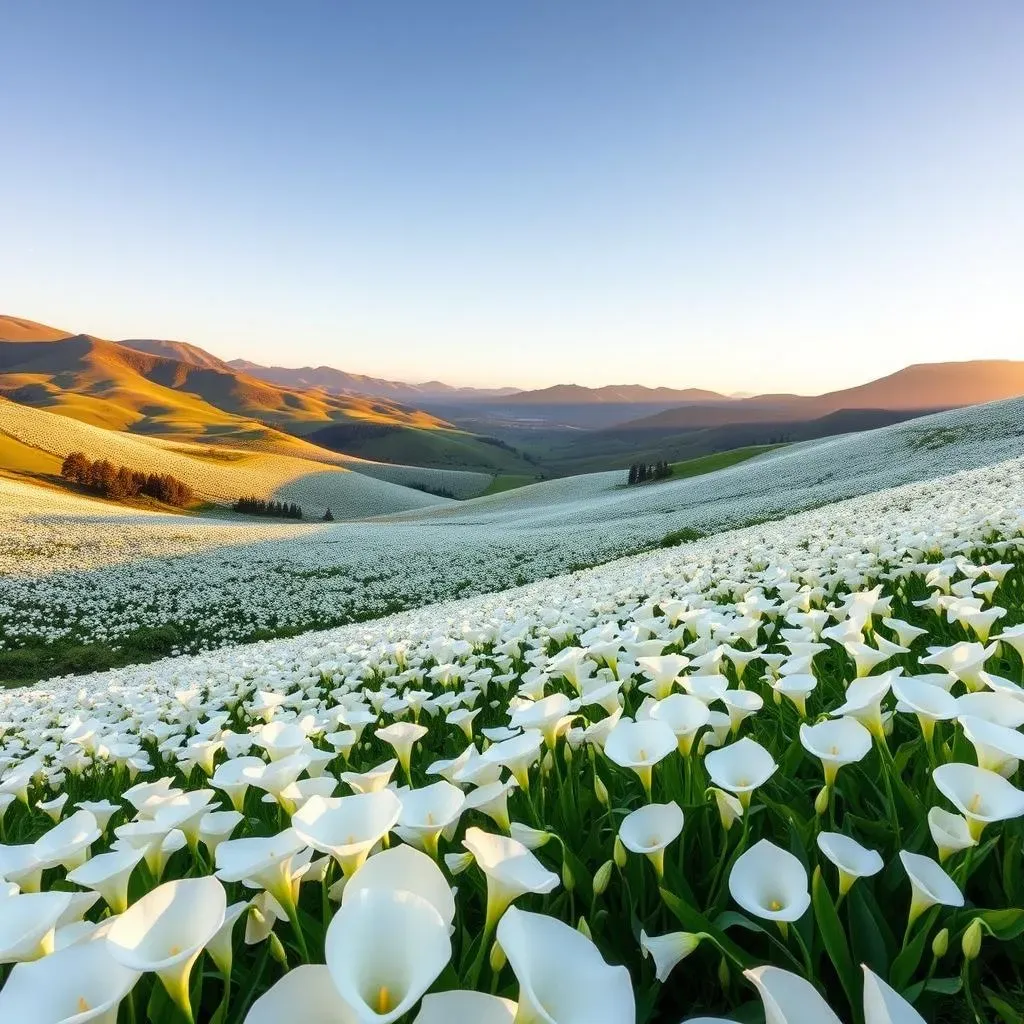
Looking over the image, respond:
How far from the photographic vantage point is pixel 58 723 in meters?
8.15

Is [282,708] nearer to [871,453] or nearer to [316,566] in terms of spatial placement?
[316,566]

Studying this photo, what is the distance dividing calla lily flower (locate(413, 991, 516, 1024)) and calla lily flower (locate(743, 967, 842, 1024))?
1.64 feet

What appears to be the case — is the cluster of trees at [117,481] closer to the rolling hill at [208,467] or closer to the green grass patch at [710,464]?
the rolling hill at [208,467]

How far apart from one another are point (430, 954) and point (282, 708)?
248 inches

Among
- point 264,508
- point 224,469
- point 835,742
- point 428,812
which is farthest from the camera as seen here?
point 224,469

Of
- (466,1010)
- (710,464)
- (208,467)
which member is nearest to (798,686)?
(466,1010)

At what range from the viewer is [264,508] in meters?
76.5

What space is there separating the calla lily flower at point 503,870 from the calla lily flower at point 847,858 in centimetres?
85

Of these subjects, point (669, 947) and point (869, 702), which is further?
point (869, 702)

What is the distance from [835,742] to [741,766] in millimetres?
394

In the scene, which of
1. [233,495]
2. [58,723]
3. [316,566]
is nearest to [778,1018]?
[58,723]

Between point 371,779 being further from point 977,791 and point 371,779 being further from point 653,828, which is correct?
point 977,791

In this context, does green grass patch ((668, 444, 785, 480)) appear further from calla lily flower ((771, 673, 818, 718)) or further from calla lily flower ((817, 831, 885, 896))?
calla lily flower ((817, 831, 885, 896))

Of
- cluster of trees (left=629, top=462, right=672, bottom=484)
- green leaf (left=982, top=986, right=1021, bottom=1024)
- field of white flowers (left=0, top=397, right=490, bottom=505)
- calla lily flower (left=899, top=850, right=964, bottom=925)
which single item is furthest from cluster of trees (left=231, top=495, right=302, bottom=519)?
green leaf (left=982, top=986, right=1021, bottom=1024)
